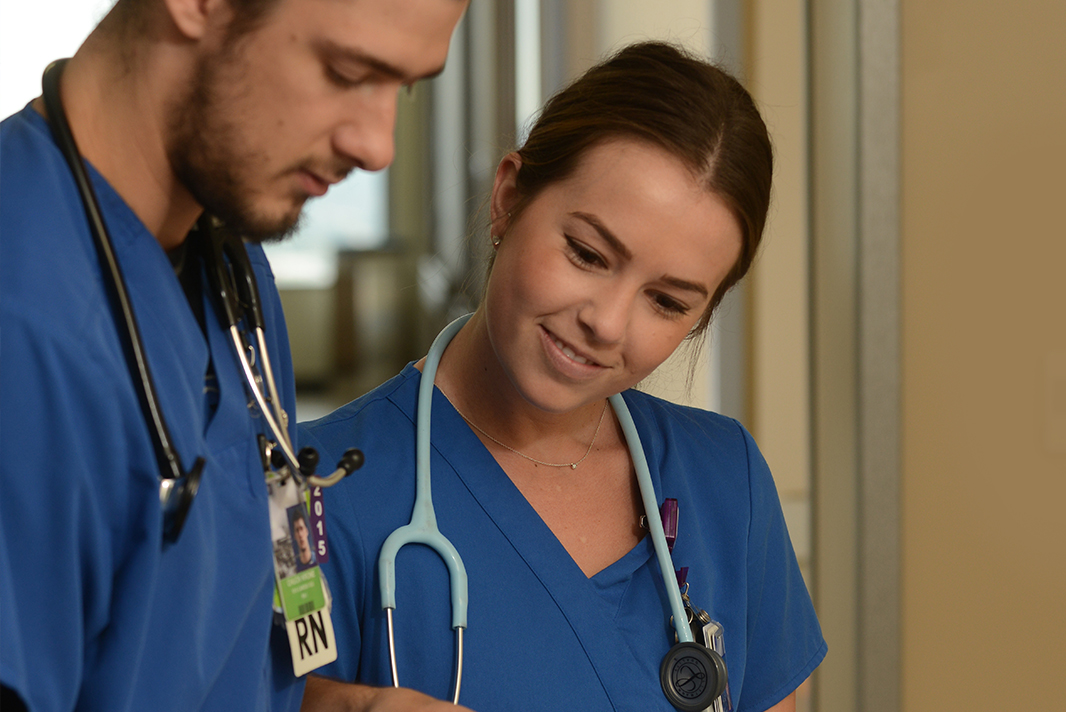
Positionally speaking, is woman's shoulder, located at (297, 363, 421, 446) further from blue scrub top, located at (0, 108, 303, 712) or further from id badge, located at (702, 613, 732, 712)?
id badge, located at (702, 613, 732, 712)

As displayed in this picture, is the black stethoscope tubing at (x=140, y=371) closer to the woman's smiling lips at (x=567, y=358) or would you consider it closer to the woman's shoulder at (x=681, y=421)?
the woman's smiling lips at (x=567, y=358)

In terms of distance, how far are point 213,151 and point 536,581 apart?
0.54 metres

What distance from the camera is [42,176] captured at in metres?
0.59

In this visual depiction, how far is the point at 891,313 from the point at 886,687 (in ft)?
2.12

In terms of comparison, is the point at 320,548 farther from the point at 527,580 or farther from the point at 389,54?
the point at 389,54

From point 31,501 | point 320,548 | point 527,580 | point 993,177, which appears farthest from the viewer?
point 993,177

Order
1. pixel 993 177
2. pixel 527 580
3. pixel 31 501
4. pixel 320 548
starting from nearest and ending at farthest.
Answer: pixel 31 501, pixel 320 548, pixel 527 580, pixel 993 177

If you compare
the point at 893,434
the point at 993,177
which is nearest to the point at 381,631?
the point at 893,434

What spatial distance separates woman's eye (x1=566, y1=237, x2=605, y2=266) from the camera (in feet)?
3.03

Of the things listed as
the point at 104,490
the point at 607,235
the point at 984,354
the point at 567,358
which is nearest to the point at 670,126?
the point at 607,235

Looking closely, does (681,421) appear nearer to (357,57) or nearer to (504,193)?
(504,193)

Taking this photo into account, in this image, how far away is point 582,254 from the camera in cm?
93

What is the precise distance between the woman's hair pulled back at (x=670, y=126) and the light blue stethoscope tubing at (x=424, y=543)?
0.80 ft

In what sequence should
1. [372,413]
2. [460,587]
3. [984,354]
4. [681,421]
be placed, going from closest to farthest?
[460,587] < [372,413] < [681,421] < [984,354]
